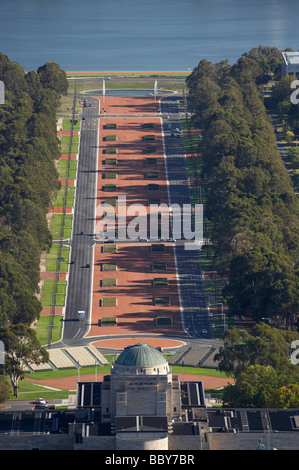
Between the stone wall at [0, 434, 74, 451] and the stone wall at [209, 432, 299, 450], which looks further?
the stone wall at [0, 434, 74, 451]

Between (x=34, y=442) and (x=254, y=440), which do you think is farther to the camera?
(x=34, y=442)

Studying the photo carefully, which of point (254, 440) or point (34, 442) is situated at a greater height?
point (34, 442)

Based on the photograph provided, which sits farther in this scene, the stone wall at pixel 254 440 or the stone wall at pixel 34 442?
the stone wall at pixel 34 442

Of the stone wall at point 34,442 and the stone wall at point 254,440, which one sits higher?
the stone wall at point 34,442

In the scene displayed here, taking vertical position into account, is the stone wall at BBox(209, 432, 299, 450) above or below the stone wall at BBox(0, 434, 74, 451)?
below
